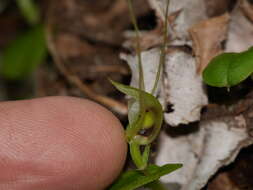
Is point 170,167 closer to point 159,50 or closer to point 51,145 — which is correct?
point 51,145

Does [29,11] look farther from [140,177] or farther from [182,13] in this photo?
[140,177]

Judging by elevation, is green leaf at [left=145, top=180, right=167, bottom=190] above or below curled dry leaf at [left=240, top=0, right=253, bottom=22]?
below

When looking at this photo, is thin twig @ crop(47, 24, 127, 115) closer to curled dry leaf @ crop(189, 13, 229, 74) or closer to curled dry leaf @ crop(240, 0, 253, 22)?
curled dry leaf @ crop(189, 13, 229, 74)

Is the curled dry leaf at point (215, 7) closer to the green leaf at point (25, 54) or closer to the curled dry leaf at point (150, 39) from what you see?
the curled dry leaf at point (150, 39)

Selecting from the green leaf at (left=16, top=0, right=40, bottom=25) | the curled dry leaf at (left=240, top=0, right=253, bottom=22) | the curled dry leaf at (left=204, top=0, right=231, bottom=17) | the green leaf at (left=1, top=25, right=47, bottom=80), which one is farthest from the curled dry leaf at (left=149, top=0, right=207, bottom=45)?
the green leaf at (left=16, top=0, right=40, bottom=25)

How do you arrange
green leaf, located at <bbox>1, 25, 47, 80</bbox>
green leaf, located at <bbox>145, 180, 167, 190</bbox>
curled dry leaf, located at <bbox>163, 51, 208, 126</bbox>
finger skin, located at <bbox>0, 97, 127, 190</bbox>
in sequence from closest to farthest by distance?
finger skin, located at <bbox>0, 97, 127, 190</bbox> < green leaf, located at <bbox>145, 180, 167, 190</bbox> < curled dry leaf, located at <bbox>163, 51, 208, 126</bbox> < green leaf, located at <bbox>1, 25, 47, 80</bbox>

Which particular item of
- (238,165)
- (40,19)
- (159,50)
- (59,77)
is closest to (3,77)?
(40,19)
